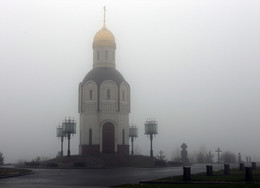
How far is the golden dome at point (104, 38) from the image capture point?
54.5 meters

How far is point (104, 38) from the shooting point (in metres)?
54.6

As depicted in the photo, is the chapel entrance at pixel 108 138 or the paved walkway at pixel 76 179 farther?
the chapel entrance at pixel 108 138

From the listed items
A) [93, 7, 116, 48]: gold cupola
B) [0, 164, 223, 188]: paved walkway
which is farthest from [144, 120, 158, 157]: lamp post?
[0, 164, 223, 188]: paved walkway

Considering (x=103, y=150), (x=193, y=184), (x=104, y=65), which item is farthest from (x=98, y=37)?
(x=193, y=184)

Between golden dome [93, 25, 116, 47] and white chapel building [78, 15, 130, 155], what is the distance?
4199 millimetres

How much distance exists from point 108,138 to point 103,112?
3.35 meters

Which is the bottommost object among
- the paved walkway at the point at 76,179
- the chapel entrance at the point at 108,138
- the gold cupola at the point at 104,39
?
the paved walkway at the point at 76,179

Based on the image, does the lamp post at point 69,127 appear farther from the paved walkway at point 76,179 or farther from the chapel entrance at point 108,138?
the paved walkway at point 76,179

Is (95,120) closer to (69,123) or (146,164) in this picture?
(69,123)

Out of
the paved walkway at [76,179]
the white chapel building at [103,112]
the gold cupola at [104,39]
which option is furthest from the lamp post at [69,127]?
the paved walkway at [76,179]

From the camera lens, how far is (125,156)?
47938mm

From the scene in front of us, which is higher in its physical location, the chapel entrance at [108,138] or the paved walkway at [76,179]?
the chapel entrance at [108,138]

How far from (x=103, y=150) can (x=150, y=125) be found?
731 cm

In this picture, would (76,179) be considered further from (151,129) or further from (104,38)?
(104,38)
